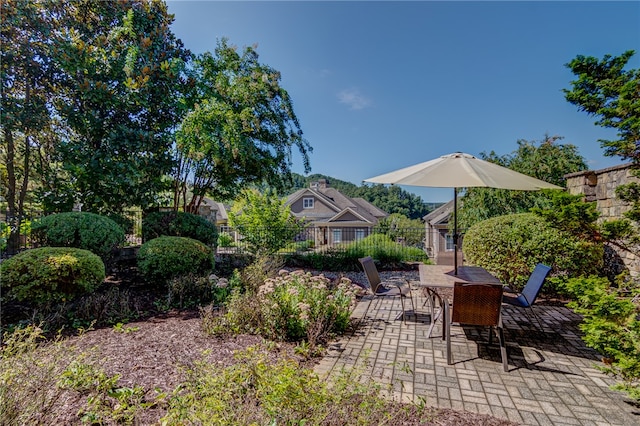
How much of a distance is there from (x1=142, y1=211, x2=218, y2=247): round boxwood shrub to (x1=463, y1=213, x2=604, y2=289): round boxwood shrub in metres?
6.93

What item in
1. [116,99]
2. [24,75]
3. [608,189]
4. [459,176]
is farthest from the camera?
[116,99]

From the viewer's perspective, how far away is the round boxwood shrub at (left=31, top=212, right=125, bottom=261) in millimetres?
5219

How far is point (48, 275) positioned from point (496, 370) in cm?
582

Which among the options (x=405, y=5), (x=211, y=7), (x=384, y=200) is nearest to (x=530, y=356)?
(x=405, y=5)

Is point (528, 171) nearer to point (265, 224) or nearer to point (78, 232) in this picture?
point (265, 224)

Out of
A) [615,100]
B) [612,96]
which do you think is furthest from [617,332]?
[612,96]

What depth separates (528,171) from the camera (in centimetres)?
1129

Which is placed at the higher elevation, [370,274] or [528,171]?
[528,171]

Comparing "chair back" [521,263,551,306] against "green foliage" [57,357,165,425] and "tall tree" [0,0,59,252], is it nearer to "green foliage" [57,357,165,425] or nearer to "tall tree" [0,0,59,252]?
"green foliage" [57,357,165,425]

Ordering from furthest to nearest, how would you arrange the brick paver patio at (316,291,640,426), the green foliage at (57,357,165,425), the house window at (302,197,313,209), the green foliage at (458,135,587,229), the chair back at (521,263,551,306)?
the house window at (302,197,313,209)
the green foliage at (458,135,587,229)
the chair back at (521,263,551,306)
the brick paver patio at (316,291,640,426)
the green foliage at (57,357,165,425)

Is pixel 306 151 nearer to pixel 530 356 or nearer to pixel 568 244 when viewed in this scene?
pixel 568 244

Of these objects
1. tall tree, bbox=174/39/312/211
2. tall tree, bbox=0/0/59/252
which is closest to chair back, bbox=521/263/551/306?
tall tree, bbox=174/39/312/211

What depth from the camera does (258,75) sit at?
8695mm

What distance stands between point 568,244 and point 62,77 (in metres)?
11.2
